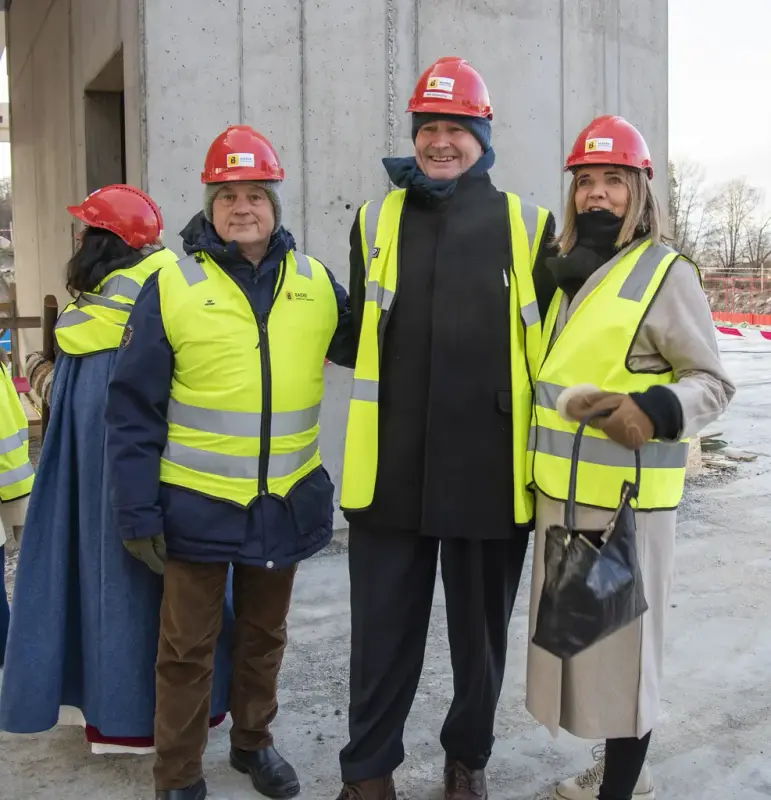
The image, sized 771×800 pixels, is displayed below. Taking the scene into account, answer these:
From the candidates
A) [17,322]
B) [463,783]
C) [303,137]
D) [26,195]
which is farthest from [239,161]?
[26,195]

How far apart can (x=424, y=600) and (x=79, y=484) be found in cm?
118

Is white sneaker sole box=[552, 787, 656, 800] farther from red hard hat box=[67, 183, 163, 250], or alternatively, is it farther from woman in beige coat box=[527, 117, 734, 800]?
red hard hat box=[67, 183, 163, 250]

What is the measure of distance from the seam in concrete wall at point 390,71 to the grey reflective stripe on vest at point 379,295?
3055 mm

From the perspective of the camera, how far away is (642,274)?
248 centimetres

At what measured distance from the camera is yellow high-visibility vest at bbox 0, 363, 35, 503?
11.9 ft

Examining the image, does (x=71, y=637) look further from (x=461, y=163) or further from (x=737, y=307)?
(x=737, y=307)

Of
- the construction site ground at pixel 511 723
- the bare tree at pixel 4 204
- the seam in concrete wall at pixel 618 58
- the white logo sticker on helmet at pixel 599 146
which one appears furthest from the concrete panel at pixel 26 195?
the bare tree at pixel 4 204

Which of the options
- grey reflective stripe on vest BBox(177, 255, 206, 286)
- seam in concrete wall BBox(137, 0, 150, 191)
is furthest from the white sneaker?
seam in concrete wall BBox(137, 0, 150, 191)

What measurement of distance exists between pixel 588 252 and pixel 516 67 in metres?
3.59

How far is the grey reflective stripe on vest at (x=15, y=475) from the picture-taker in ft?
12.0

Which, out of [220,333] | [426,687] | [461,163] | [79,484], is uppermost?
[461,163]

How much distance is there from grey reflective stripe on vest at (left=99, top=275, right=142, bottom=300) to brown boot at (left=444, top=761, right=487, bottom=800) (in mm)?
1824

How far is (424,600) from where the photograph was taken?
2865 millimetres

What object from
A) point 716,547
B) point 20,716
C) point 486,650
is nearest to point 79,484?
point 20,716
